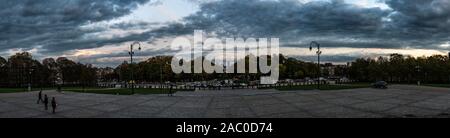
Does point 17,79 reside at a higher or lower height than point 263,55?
lower

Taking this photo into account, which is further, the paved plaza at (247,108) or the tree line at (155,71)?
the tree line at (155,71)

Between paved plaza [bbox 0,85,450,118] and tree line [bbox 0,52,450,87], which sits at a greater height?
tree line [bbox 0,52,450,87]

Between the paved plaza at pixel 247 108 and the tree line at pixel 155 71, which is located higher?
the tree line at pixel 155 71

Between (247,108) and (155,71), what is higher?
(155,71)

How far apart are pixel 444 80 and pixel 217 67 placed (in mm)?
59494

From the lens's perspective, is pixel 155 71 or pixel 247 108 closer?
pixel 247 108

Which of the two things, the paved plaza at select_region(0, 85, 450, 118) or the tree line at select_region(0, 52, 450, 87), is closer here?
the paved plaza at select_region(0, 85, 450, 118)

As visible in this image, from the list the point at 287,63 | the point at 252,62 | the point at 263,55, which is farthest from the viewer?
the point at 287,63
